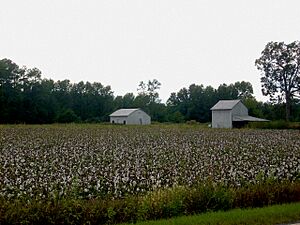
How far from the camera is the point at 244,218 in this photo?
8.22 m

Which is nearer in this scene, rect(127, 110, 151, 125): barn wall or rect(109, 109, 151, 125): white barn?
rect(109, 109, 151, 125): white barn

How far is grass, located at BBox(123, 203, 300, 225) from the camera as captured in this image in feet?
26.1

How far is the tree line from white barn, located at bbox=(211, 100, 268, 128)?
632 cm

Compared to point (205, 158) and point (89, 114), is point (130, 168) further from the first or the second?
point (89, 114)

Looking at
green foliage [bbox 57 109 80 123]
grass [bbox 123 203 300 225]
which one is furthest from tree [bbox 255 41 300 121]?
grass [bbox 123 203 300 225]

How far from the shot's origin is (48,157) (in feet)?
63.5

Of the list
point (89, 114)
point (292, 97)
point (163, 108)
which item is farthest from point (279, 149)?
point (163, 108)

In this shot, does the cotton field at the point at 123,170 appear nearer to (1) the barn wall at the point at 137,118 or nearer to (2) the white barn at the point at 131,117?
(2) the white barn at the point at 131,117

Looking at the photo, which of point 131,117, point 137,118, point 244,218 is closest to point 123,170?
point 244,218

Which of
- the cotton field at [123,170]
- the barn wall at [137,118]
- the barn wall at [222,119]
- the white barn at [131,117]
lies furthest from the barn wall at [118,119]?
the cotton field at [123,170]

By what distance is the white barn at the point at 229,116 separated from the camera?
70625 millimetres

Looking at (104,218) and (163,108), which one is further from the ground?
(163,108)

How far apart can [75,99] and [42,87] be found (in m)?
19.8

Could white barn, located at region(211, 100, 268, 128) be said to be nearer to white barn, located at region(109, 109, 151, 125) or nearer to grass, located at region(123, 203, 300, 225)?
white barn, located at region(109, 109, 151, 125)
